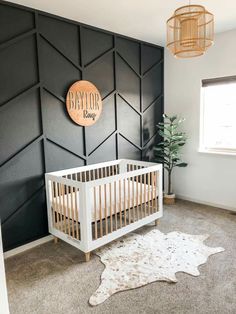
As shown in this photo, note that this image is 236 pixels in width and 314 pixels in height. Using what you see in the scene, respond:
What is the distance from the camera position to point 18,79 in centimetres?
267

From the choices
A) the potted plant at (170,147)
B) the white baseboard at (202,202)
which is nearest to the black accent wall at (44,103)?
the potted plant at (170,147)

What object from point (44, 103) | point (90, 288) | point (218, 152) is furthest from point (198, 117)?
point (90, 288)

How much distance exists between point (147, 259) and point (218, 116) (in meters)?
2.45

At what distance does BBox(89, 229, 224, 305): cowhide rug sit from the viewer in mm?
2173

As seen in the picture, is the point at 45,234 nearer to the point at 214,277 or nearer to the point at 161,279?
the point at 161,279

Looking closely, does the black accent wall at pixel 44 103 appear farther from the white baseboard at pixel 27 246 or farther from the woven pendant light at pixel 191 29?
the woven pendant light at pixel 191 29

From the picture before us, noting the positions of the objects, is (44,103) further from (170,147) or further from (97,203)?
(170,147)

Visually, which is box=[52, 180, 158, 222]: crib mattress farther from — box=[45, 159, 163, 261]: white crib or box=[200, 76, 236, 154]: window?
box=[200, 76, 236, 154]: window

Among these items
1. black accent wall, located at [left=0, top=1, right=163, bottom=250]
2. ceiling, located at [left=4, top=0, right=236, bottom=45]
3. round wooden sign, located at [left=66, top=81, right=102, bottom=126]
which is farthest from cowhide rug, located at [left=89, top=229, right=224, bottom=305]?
ceiling, located at [left=4, top=0, right=236, bottom=45]

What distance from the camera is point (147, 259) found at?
8.27 feet

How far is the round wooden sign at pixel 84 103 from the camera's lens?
3105 millimetres

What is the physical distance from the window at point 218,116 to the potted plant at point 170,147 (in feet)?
1.18

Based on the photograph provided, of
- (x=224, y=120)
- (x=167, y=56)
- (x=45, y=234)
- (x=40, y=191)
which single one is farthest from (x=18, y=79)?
(x=224, y=120)

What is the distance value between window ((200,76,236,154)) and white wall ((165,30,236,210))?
99 millimetres
